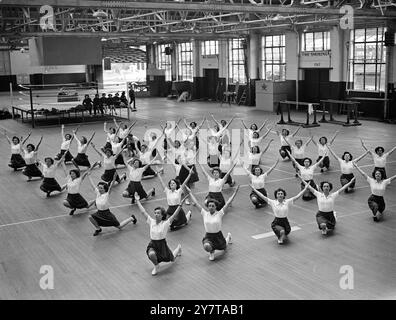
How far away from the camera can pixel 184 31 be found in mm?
33719

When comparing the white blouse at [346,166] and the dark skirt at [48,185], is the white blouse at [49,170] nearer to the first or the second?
the dark skirt at [48,185]

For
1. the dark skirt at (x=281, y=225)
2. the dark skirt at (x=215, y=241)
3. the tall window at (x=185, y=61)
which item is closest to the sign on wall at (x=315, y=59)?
the tall window at (x=185, y=61)

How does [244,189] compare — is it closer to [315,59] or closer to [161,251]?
[161,251]

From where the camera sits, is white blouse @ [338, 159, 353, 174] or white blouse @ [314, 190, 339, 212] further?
white blouse @ [338, 159, 353, 174]

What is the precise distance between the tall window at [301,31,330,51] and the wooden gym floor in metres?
17.2

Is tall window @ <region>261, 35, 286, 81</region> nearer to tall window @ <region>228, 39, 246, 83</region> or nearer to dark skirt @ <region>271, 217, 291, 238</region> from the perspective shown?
tall window @ <region>228, 39, 246, 83</region>

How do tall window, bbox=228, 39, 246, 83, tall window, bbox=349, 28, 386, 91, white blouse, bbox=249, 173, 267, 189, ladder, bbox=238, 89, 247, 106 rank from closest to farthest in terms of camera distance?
white blouse, bbox=249, 173, 267, 189, tall window, bbox=349, 28, 386, 91, ladder, bbox=238, 89, 247, 106, tall window, bbox=228, 39, 246, 83

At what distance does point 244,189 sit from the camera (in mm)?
14070

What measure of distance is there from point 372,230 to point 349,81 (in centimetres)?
1960

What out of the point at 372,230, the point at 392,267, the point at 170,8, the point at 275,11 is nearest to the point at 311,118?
the point at 275,11

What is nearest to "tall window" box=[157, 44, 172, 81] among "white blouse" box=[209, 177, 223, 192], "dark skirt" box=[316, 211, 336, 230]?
"white blouse" box=[209, 177, 223, 192]

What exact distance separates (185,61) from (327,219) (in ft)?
118

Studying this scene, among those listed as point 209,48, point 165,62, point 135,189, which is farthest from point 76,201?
point 165,62

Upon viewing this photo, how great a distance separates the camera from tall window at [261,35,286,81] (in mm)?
33406
